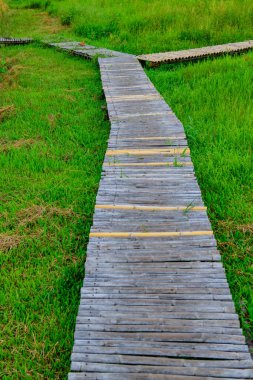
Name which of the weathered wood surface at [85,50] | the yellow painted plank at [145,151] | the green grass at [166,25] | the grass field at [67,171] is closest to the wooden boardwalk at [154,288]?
the yellow painted plank at [145,151]

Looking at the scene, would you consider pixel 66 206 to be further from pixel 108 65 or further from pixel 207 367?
→ pixel 108 65

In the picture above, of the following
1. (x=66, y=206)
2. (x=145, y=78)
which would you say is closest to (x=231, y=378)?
(x=66, y=206)

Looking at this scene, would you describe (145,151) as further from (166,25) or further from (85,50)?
(166,25)

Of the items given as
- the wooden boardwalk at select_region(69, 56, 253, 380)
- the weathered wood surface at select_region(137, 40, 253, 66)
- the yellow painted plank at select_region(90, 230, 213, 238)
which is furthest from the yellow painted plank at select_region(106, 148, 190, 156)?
the weathered wood surface at select_region(137, 40, 253, 66)

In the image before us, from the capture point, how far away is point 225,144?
5.08 meters

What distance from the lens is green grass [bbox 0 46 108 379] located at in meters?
2.59

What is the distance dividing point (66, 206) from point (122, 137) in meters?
1.29

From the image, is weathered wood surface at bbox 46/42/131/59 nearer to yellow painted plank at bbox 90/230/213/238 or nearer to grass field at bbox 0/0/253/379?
grass field at bbox 0/0/253/379

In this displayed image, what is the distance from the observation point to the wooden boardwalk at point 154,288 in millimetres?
2062

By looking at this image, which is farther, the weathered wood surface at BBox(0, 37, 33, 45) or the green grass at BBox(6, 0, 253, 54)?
the weathered wood surface at BBox(0, 37, 33, 45)

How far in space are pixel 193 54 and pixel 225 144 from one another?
482 cm

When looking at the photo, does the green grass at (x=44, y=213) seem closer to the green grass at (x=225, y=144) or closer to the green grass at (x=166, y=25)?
the green grass at (x=225, y=144)

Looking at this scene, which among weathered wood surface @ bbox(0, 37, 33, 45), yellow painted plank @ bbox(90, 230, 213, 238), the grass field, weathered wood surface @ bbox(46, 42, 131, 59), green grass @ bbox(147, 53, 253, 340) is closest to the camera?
the grass field

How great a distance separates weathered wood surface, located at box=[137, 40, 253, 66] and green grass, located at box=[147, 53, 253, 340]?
0.20 meters
